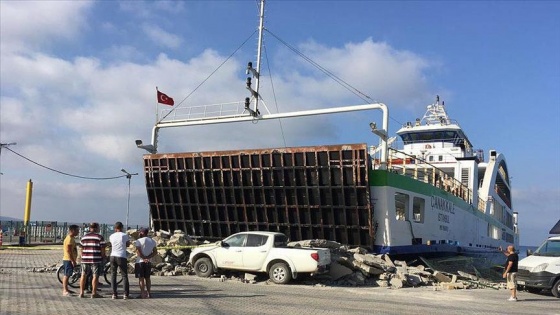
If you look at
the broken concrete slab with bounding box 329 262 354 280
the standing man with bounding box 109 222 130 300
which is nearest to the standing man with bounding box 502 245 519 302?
the broken concrete slab with bounding box 329 262 354 280

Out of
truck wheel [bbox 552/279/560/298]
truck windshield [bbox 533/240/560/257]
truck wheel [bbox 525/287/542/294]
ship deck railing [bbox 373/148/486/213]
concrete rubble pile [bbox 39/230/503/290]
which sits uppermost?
ship deck railing [bbox 373/148/486/213]

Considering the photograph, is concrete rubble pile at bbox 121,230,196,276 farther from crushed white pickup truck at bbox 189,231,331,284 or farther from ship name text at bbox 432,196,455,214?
ship name text at bbox 432,196,455,214

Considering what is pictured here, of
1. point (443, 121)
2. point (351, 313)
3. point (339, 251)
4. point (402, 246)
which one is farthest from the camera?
point (443, 121)

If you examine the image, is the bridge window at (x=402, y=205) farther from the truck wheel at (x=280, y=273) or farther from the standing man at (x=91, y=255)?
the standing man at (x=91, y=255)

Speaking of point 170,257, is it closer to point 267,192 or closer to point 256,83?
point 267,192

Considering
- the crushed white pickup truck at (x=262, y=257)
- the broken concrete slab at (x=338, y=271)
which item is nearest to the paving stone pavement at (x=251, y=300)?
the crushed white pickup truck at (x=262, y=257)

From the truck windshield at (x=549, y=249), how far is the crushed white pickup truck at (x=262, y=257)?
623cm

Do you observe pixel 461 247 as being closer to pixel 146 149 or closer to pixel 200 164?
pixel 200 164

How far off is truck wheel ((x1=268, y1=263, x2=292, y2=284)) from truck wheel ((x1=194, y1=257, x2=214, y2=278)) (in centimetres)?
203

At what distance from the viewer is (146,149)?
20.7m

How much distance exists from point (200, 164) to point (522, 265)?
11.4 m

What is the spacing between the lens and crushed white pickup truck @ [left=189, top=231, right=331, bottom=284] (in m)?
13.8

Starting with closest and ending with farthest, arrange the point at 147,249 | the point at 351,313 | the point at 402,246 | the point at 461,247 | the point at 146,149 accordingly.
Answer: the point at 351,313 → the point at 147,249 → the point at 402,246 → the point at 146,149 → the point at 461,247

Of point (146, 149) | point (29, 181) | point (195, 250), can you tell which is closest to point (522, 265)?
point (195, 250)
